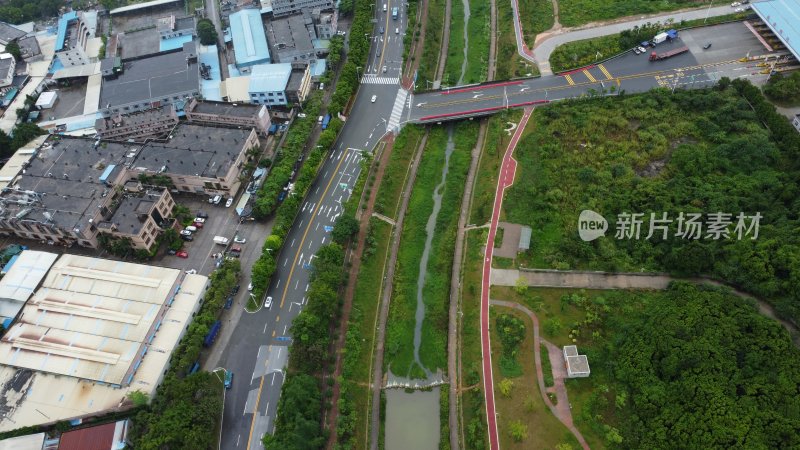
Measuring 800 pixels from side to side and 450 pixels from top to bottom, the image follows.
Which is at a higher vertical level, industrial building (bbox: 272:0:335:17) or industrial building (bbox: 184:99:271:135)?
industrial building (bbox: 272:0:335:17)

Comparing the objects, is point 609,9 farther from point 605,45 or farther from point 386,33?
point 386,33

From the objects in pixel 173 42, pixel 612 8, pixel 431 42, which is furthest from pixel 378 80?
pixel 612 8

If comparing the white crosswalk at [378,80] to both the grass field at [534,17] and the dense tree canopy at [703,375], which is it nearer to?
the grass field at [534,17]

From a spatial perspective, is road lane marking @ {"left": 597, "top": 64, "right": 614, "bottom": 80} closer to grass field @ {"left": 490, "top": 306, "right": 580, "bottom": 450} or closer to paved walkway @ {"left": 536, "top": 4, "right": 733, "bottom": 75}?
paved walkway @ {"left": 536, "top": 4, "right": 733, "bottom": 75}

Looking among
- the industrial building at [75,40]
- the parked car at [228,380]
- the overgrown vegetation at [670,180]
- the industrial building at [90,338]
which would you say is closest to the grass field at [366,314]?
the parked car at [228,380]

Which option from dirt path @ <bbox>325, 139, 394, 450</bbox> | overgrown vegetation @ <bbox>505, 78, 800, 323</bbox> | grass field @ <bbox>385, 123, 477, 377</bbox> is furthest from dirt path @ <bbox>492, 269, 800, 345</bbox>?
dirt path @ <bbox>325, 139, 394, 450</bbox>

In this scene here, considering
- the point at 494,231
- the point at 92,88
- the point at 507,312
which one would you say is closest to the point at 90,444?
the point at 507,312
